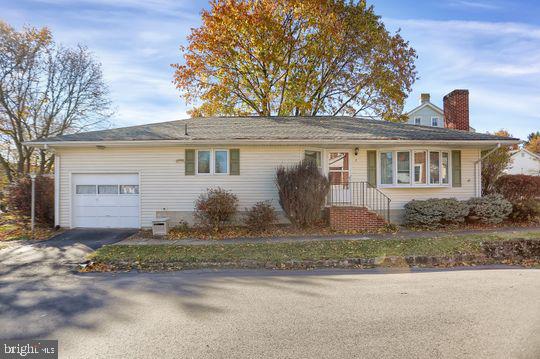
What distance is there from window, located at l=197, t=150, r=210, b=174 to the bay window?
6.94 m

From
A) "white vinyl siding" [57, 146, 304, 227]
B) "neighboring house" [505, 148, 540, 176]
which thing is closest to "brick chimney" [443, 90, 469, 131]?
"white vinyl siding" [57, 146, 304, 227]

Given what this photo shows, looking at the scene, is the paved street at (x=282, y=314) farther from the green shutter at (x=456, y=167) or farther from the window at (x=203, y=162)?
the green shutter at (x=456, y=167)

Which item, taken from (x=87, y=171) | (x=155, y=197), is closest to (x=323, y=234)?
(x=155, y=197)

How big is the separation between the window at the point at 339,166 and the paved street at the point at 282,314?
662cm

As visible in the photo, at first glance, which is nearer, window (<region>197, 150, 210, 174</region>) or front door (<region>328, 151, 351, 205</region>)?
window (<region>197, 150, 210, 174</region>)

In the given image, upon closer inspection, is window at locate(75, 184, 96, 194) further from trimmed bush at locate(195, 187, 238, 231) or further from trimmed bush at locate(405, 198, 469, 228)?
trimmed bush at locate(405, 198, 469, 228)

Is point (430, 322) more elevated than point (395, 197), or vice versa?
point (395, 197)

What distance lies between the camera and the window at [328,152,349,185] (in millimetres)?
13266

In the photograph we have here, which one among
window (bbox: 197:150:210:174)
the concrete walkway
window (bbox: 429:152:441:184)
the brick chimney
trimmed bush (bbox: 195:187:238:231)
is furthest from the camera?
the brick chimney

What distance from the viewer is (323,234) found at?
36.4 ft

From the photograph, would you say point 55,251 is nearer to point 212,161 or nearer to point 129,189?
point 129,189

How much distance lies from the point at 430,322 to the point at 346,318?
3.48ft

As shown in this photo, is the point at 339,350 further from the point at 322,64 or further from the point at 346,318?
the point at 322,64

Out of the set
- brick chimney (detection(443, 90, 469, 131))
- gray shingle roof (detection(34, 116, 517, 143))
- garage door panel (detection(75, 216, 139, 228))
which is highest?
brick chimney (detection(443, 90, 469, 131))
